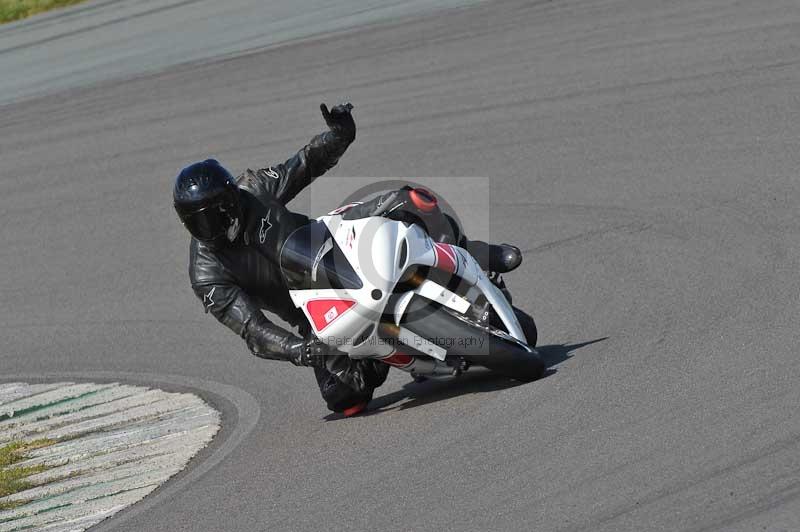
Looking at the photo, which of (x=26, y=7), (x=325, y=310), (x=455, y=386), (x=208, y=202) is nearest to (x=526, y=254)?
(x=455, y=386)

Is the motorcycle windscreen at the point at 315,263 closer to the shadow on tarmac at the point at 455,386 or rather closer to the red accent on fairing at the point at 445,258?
the red accent on fairing at the point at 445,258

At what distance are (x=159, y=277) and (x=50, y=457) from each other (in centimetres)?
390

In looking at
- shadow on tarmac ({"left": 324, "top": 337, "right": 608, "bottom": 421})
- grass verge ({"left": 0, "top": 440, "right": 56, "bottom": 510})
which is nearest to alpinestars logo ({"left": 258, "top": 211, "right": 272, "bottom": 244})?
shadow on tarmac ({"left": 324, "top": 337, "right": 608, "bottom": 421})

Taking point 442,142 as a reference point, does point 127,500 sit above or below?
below

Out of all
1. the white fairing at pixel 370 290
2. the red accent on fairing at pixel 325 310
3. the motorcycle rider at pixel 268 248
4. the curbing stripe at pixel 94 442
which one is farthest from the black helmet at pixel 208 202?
the curbing stripe at pixel 94 442

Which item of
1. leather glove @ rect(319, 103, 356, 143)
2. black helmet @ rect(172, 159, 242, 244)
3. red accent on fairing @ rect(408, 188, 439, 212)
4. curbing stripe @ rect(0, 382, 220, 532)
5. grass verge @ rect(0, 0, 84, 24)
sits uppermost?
grass verge @ rect(0, 0, 84, 24)

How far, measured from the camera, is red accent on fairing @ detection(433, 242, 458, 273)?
678 centimetres

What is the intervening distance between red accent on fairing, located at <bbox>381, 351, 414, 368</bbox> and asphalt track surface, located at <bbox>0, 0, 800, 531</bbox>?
0.31 meters

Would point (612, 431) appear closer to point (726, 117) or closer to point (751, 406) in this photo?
point (751, 406)

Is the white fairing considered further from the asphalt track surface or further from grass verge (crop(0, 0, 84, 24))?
grass verge (crop(0, 0, 84, 24))

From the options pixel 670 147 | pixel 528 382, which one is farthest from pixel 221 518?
pixel 670 147

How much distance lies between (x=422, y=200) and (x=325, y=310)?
3.77 ft

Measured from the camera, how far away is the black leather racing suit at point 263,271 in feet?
22.8

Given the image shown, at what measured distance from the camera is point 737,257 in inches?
335
